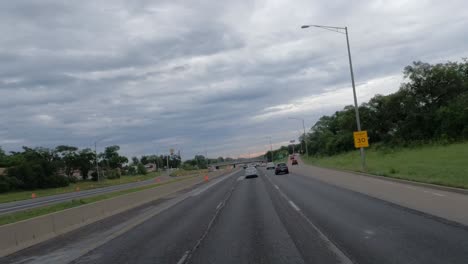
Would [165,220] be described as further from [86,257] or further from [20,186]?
[20,186]

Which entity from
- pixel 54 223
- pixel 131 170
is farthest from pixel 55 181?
pixel 54 223

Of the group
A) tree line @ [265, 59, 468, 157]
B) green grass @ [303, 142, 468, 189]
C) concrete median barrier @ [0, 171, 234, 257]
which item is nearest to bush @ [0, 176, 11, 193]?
green grass @ [303, 142, 468, 189]

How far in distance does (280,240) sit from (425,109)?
6830 cm

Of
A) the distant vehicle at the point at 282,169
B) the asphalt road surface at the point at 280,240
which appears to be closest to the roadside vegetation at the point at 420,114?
the distant vehicle at the point at 282,169

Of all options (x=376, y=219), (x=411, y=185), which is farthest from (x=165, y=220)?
(x=411, y=185)

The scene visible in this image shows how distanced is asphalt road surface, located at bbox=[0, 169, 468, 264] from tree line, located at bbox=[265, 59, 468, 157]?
5101 centimetres

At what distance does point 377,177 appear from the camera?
30.0m

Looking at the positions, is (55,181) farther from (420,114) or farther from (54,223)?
(54,223)

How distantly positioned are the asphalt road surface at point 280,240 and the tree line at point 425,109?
2008 inches

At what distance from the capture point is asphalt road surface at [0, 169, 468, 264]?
854 centimetres

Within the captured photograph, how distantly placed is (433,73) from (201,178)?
3975 centimetres

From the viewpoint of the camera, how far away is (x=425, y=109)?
→ 237 feet

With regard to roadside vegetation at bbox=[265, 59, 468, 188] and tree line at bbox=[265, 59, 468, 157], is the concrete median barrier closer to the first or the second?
roadside vegetation at bbox=[265, 59, 468, 188]

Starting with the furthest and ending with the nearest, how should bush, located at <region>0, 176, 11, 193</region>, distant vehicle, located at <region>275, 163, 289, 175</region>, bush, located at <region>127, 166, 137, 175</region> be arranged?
bush, located at <region>127, 166, 137, 175</region>
bush, located at <region>0, 176, 11, 193</region>
distant vehicle, located at <region>275, 163, 289, 175</region>
